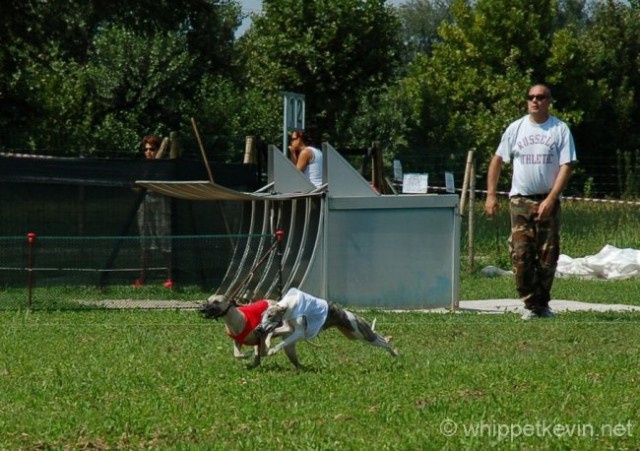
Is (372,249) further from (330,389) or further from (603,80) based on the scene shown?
(603,80)

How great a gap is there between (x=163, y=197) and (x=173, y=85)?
21148 millimetres

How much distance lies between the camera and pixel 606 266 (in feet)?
64.5

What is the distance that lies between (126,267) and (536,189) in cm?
491

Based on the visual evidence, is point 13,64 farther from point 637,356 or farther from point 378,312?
point 637,356

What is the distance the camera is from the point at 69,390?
310 inches

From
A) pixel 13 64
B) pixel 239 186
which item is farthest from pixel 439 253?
pixel 13 64

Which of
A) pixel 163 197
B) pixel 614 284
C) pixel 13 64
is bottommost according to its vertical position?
pixel 614 284

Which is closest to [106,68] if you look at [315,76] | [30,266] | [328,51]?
[315,76]

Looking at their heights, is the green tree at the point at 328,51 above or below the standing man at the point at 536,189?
above

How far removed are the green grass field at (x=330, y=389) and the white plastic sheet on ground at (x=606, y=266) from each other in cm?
768

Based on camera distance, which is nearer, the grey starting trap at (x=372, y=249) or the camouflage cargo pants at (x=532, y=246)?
the camouflage cargo pants at (x=532, y=246)

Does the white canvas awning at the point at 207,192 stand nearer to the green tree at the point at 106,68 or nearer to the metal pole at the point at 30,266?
the metal pole at the point at 30,266

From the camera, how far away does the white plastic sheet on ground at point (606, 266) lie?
1955 cm

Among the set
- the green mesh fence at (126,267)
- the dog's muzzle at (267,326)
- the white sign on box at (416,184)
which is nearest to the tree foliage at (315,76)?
the white sign on box at (416,184)
